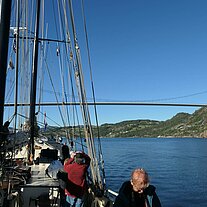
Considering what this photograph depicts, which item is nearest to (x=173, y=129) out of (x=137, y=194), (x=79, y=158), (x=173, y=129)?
(x=173, y=129)

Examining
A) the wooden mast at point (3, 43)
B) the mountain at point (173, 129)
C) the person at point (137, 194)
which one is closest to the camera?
the person at point (137, 194)

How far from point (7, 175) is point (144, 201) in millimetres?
2515

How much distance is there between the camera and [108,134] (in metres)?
186

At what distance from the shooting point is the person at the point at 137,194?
8.09 feet

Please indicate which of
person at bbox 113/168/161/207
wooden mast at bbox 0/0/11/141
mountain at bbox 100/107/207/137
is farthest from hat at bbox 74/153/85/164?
mountain at bbox 100/107/207/137

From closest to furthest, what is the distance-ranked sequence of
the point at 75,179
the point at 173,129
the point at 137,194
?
the point at 137,194
the point at 75,179
the point at 173,129

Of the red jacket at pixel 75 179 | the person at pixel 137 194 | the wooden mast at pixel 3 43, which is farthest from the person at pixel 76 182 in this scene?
the person at pixel 137 194

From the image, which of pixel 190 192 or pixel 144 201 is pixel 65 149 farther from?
pixel 190 192

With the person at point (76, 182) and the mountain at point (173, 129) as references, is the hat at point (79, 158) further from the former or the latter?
the mountain at point (173, 129)

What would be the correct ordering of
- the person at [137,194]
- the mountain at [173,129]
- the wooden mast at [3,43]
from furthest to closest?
the mountain at [173,129], the wooden mast at [3,43], the person at [137,194]

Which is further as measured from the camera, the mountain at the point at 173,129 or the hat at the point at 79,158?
the mountain at the point at 173,129

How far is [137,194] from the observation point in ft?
8.21

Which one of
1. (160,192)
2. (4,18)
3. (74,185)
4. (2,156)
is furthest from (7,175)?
(160,192)

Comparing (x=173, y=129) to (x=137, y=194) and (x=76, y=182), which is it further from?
(x=137, y=194)
